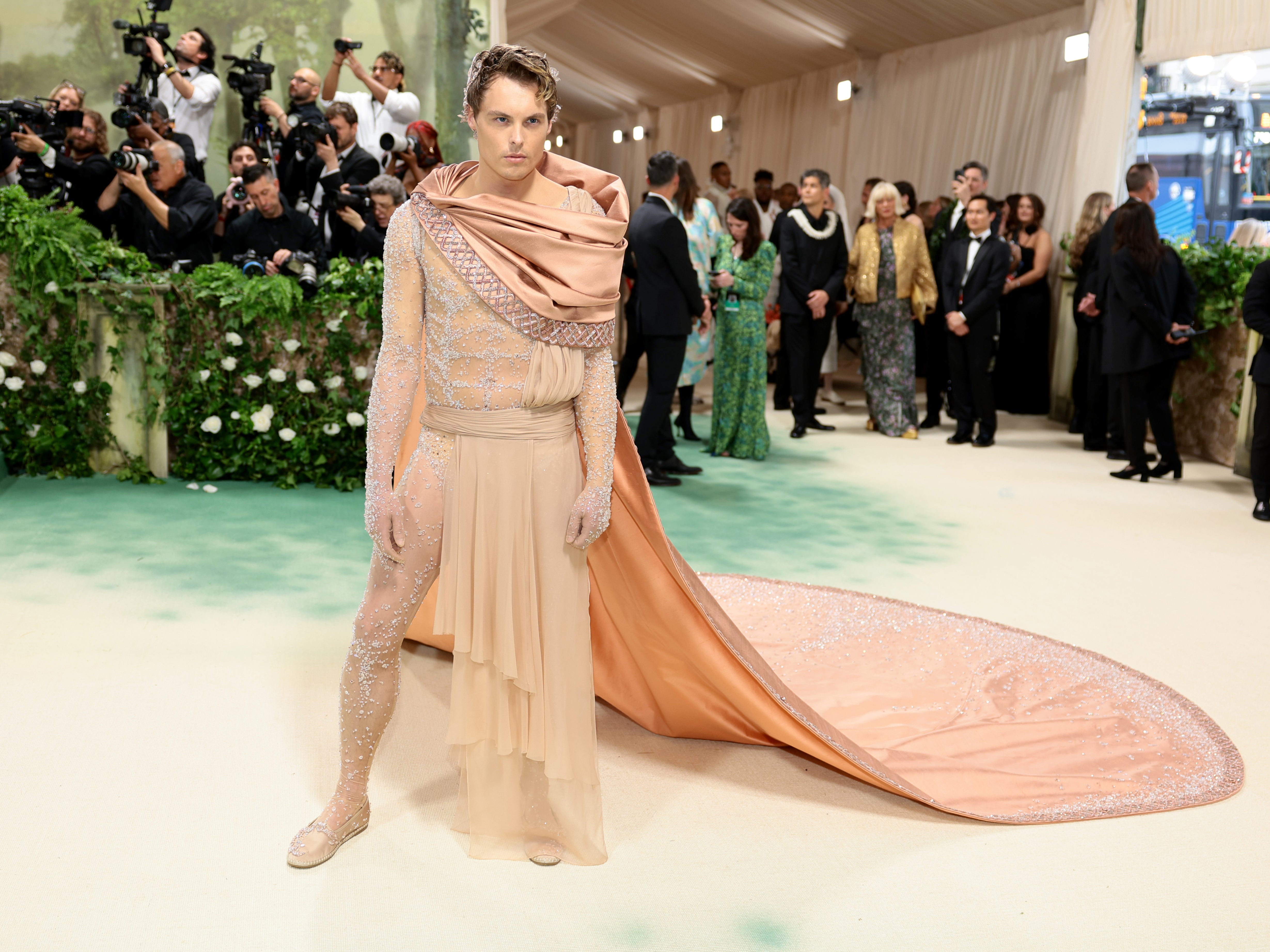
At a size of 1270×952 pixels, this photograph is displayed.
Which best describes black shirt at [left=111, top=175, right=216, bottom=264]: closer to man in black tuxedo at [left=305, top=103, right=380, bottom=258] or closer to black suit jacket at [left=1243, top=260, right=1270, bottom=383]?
man in black tuxedo at [left=305, top=103, right=380, bottom=258]

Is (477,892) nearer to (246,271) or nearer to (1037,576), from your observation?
(1037,576)

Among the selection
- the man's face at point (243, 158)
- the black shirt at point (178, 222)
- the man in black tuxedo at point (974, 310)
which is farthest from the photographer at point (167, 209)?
the man in black tuxedo at point (974, 310)

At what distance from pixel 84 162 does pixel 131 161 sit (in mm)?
543

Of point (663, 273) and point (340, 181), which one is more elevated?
point (340, 181)

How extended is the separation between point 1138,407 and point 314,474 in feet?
14.8

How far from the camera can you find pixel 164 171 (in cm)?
616

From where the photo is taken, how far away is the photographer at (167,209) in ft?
19.9

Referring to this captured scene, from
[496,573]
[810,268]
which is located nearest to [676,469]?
[810,268]

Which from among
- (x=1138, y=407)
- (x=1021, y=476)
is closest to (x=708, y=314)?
(x=1021, y=476)

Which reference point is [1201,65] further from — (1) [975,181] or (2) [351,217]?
(2) [351,217]

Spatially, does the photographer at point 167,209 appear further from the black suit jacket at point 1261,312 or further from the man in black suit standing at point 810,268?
the black suit jacket at point 1261,312

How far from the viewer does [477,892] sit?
225 centimetres

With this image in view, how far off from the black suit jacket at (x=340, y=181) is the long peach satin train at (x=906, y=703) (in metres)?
3.38

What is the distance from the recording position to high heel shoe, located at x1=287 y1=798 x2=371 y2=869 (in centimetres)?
231
